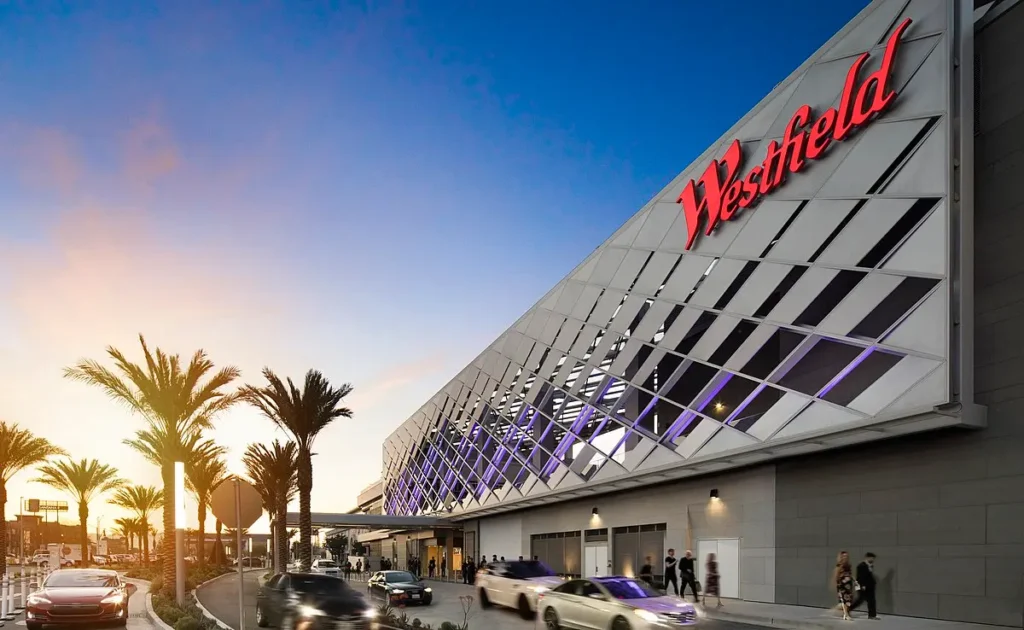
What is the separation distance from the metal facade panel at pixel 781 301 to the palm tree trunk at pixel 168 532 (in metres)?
16.1

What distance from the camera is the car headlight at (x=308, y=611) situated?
55.1 ft

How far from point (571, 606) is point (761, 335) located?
10.2 metres

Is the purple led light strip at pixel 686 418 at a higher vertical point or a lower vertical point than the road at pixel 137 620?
higher

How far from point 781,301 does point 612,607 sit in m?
10.5

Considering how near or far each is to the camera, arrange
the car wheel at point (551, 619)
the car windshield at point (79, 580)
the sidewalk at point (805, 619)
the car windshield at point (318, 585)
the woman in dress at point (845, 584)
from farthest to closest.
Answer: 1. the car windshield at point (79, 580)
2. the woman in dress at point (845, 584)
3. the car windshield at point (318, 585)
4. the car wheel at point (551, 619)
5. the sidewalk at point (805, 619)

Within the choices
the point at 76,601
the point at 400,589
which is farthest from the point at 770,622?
the point at 76,601

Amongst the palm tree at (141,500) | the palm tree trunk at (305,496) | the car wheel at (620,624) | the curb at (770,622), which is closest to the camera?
the car wheel at (620,624)

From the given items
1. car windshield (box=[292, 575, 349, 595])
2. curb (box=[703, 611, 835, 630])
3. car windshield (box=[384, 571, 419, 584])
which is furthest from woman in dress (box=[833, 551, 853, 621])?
car windshield (box=[384, 571, 419, 584])

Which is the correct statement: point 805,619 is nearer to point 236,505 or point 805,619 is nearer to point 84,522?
point 236,505

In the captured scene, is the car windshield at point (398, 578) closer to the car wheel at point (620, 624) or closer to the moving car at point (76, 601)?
the moving car at point (76, 601)

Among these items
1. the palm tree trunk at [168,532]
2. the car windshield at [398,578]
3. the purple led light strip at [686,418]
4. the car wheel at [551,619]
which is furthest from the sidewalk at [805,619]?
the palm tree trunk at [168,532]

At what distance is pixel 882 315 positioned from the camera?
734 inches

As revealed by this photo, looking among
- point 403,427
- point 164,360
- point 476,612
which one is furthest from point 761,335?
point 403,427

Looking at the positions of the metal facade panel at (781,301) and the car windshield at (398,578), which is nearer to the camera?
the metal facade panel at (781,301)
